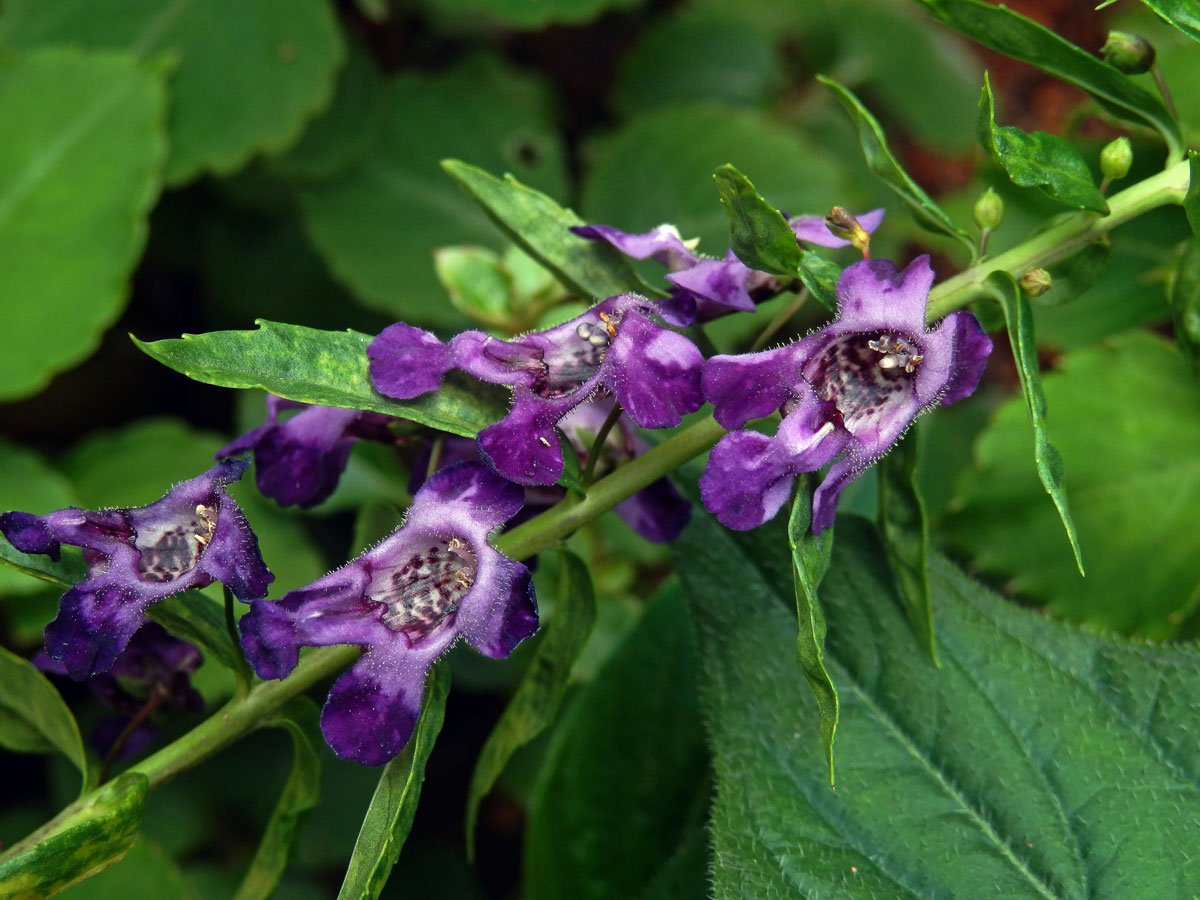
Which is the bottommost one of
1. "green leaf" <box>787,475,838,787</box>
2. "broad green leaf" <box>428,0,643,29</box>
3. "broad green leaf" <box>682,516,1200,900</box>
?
"broad green leaf" <box>682,516,1200,900</box>

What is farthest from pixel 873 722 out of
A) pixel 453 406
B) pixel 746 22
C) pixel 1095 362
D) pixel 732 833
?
pixel 746 22

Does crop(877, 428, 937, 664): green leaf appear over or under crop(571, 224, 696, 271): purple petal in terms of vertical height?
under

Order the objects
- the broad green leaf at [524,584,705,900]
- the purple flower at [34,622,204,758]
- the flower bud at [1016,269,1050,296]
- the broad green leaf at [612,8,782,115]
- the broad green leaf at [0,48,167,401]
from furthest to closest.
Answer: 1. the broad green leaf at [612,8,782,115]
2. the broad green leaf at [0,48,167,401]
3. the broad green leaf at [524,584,705,900]
4. the purple flower at [34,622,204,758]
5. the flower bud at [1016,269,1050,296]

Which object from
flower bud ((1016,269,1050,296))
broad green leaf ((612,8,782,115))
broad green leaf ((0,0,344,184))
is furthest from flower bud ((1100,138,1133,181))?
broad green leaf ((612,8,782,115))

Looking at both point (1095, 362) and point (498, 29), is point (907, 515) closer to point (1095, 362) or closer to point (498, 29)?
point (1095, 362)

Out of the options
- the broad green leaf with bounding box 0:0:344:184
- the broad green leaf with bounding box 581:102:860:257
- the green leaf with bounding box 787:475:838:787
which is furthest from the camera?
the broad green leaf with bounding box 581:102:860:257

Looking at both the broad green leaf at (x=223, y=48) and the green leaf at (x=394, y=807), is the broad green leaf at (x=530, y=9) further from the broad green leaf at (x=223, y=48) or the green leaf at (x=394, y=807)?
the green leaf at (x=394, y=807)

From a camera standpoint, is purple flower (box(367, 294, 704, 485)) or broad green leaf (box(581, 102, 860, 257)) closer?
purple flower (box(367, 294, 704, 485))

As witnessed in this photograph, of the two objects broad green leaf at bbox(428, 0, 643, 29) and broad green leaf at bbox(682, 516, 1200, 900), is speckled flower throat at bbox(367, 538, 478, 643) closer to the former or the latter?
broad green leaf at bbox(682, 516, 1200, 900)
